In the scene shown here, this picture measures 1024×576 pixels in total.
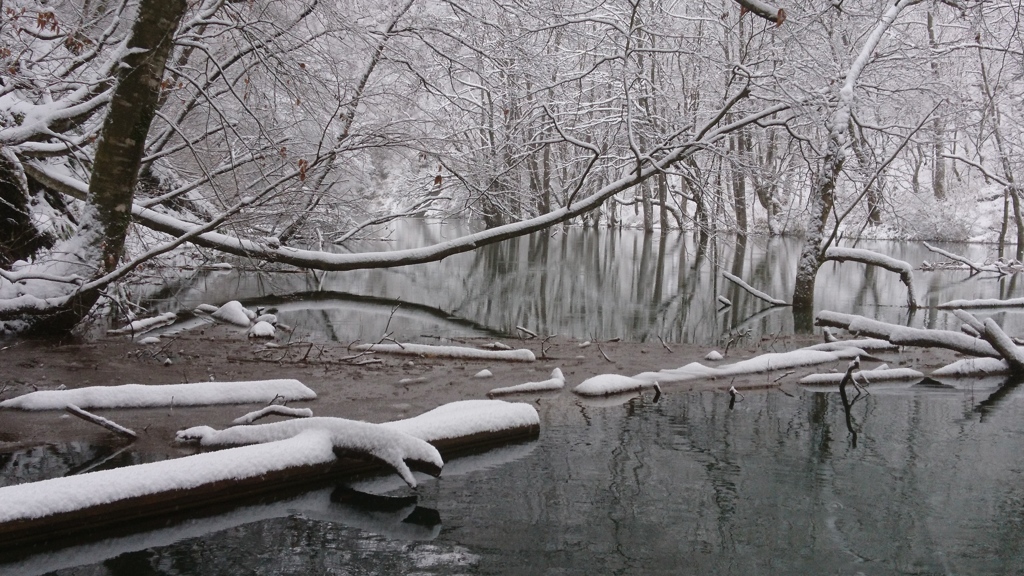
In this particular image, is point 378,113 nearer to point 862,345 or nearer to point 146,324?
point 146,324

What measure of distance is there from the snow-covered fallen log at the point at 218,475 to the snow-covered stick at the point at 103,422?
524 mm

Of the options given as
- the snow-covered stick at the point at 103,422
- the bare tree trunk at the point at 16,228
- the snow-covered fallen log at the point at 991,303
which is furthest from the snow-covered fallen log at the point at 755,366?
the bare tree trunk at the point at 16,228

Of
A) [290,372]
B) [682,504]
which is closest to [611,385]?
[682,504]

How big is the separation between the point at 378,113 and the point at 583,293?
291 inches

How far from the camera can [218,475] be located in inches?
178

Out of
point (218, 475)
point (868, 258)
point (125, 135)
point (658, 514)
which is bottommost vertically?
point (658, 514)

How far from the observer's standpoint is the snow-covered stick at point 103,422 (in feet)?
16.8

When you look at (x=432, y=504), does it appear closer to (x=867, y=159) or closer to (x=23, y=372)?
(x=23, y=372)

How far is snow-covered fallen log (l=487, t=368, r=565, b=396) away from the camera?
7449mm

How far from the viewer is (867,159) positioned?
515 inches

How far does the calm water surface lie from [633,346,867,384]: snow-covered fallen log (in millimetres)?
1446

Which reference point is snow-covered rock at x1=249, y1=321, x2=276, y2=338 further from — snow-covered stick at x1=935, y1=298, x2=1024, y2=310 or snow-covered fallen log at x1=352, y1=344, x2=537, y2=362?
snow-covered stick at x1=935, y1=298, x2=1024, y2=310

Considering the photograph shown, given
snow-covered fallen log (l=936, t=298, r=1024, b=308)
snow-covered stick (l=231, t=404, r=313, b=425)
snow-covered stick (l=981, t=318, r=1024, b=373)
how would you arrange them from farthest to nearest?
snow-covered fallen log (l=936, t=298, r=1024, b=308), snow-covered stick (l=981, t=318, r=1024, b=373), snow-covered stick (l=231, t=404, r=313, b=425)

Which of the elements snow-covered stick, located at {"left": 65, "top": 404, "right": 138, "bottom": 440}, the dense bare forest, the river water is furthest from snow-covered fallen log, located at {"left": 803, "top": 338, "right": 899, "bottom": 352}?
snow-covered stick, located at {"left": 65, "top": 404, "right": 138, "bottom": 440}
